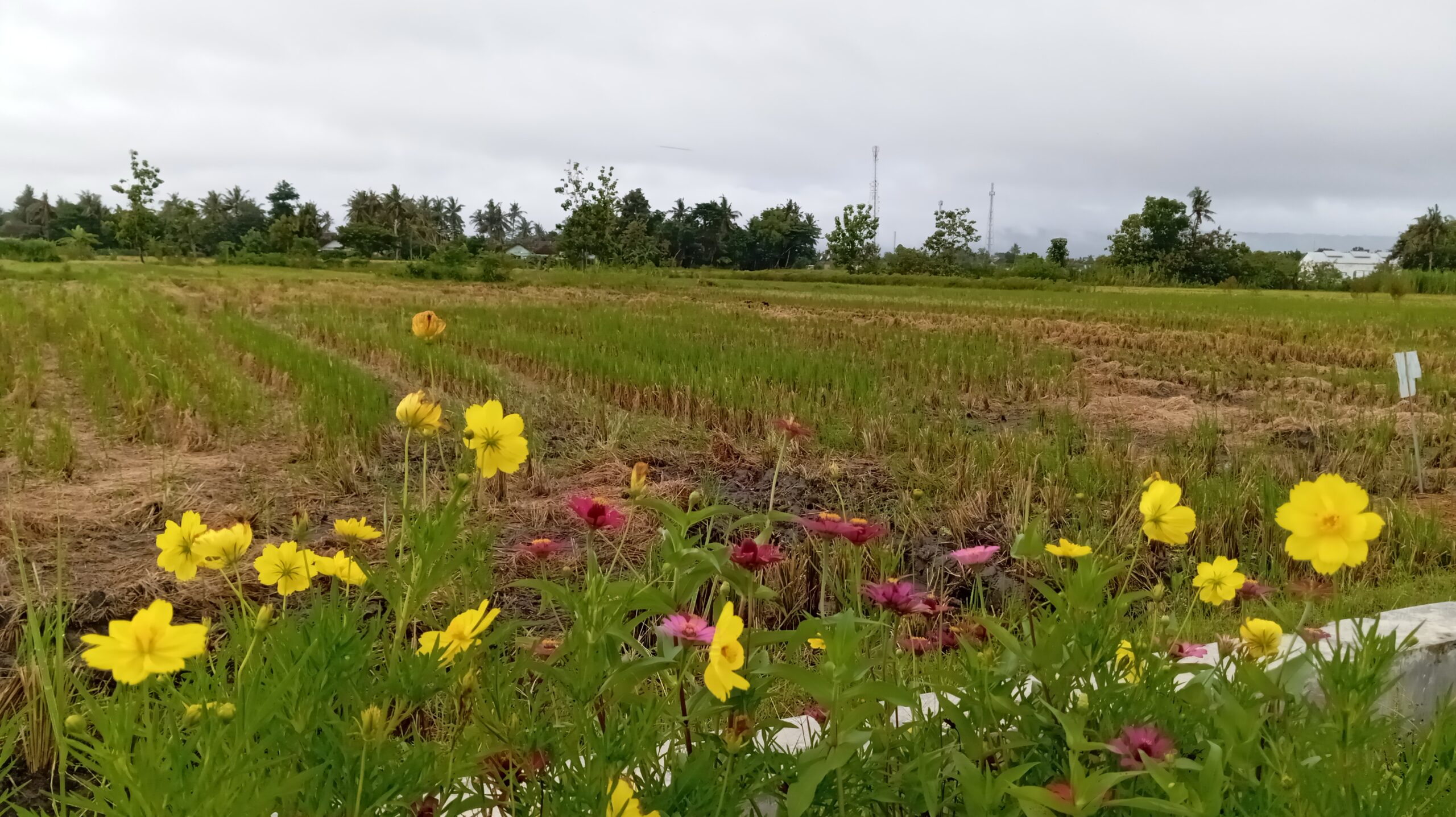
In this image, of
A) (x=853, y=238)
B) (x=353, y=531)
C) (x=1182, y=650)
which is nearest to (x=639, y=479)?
(x=353, y=531)

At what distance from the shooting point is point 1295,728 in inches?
37.4

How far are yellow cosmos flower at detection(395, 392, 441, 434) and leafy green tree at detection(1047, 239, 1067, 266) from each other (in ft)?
136

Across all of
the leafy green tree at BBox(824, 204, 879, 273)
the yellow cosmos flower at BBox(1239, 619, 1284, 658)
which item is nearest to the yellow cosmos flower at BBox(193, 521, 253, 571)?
the yellow cosmos flower at BBox(1239, 619, 1284, 658)

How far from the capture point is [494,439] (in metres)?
0.99

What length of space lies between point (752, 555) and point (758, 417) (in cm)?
357

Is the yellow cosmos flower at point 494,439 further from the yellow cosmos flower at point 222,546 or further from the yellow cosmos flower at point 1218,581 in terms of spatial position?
the yellow cosmos flower at point 1218,581

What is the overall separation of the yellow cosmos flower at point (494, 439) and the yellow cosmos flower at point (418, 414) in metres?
0.04

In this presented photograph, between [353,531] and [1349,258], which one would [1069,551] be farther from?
[1349,258]

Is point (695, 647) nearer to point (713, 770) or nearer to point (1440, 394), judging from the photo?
point (713, 770)

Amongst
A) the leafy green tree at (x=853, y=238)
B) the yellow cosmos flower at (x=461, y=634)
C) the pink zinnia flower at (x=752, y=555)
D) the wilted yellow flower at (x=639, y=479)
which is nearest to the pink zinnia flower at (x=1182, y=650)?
the pink zinnia flower at (x=752, y=555)

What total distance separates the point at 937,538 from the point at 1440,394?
4.63 m

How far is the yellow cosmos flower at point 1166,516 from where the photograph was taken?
1.04 m

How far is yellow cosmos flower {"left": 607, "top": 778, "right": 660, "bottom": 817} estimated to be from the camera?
2.46 ft

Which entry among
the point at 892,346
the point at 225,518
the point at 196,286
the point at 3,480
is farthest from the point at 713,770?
the point at 196,286
